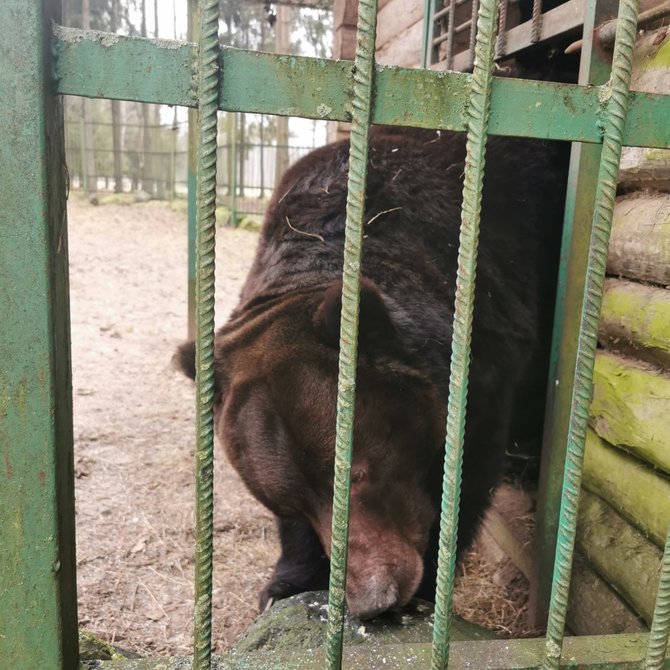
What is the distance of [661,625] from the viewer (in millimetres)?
1395

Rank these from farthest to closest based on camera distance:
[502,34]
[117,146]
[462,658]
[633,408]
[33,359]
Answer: [117,146], [502,34], [633,408], [462,658], [33,359]

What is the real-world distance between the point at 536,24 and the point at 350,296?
227cm

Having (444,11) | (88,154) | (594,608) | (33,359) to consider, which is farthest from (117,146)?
(33,359)

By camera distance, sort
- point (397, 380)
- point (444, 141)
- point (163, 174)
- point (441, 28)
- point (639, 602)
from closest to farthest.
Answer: point (639, 602) → point (397, 380) → point (444, 141) → point (441, 28) → point (163, 174)

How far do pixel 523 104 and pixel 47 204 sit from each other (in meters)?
0.82

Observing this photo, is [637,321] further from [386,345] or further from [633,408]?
[386,345]

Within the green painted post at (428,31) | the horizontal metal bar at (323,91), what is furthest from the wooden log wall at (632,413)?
the green painted post at (428,31)

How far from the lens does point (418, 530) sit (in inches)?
101

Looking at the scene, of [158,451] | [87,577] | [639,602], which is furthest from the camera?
[158,451]

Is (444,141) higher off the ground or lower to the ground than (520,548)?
higher

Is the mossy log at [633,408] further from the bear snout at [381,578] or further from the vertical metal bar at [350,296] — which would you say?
the vertical metal bar at [350,296]

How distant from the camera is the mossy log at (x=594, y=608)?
7.89 feet

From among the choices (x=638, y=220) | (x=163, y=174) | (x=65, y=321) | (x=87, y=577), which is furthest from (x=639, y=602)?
(x=163, y=174)

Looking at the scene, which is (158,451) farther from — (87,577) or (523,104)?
(523,104)
